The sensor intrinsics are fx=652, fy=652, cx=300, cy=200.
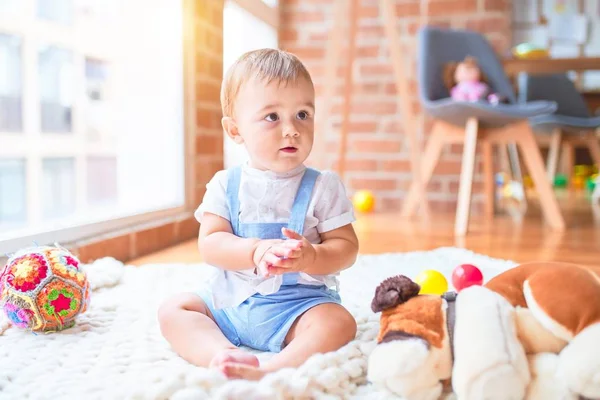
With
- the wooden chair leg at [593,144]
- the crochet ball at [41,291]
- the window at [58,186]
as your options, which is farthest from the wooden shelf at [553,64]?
the crochet ball at [41,291]

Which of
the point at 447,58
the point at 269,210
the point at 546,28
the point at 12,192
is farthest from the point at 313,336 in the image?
the point at 546,28

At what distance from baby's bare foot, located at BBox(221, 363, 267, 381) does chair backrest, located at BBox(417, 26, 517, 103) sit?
2.02 metres

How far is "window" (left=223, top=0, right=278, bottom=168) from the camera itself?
8.61 feet

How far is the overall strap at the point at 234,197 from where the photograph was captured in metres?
1.02

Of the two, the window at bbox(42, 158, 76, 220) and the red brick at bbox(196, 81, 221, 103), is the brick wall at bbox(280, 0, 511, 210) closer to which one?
the red brick at bbox(196, 81, 221, 103)

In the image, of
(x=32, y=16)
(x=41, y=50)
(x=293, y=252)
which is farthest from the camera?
(x=41, y=50)

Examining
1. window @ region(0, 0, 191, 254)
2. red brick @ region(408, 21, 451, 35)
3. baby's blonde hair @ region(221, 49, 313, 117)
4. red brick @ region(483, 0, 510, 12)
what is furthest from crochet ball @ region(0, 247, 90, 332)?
red brick @ region(483, 0, 510, 12)

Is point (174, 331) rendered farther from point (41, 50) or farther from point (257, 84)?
point (41, 50)

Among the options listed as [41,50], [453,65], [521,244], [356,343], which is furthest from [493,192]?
[356,343]

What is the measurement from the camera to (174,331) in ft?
3.20

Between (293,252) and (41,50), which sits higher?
(41,50)

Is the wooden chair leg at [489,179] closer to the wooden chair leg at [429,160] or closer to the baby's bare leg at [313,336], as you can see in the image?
the wooden chair leg at [429,160]

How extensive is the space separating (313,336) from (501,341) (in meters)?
0.27

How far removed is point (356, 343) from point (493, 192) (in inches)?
85.8
